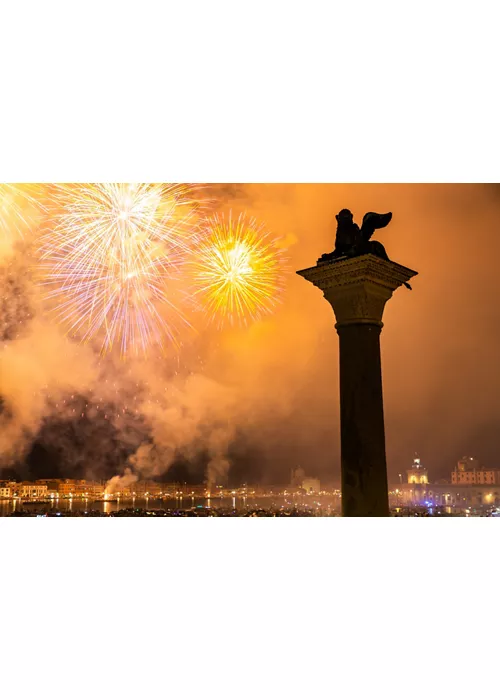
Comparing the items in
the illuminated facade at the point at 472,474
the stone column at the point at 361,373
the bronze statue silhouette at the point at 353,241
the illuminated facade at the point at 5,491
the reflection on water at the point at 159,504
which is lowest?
the reflection on water at the point at 159,504

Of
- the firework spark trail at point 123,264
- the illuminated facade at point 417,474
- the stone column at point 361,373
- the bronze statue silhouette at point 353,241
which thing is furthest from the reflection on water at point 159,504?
the bronze statue silhouette at point 353,241

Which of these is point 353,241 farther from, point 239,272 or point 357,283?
point 239,272

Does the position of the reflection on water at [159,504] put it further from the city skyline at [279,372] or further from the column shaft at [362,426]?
the column shaft at [362,426]

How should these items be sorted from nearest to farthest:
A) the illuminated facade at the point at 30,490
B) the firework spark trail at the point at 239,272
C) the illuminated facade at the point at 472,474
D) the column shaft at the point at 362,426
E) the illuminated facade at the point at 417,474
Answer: the column shaft at the point at 362,426
the illuminated facade at the point at 472,474
the illuminated facade at the point at 30,490
the illuminated facade at the point at 417,474
the firework spark trail at the point at 239,272
